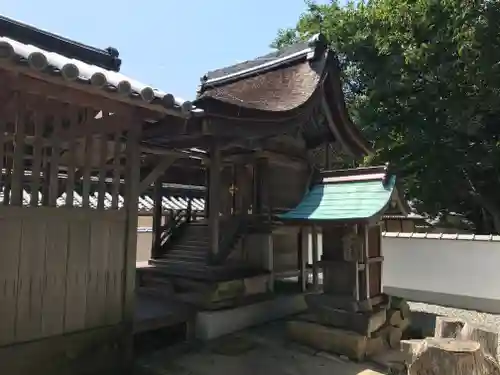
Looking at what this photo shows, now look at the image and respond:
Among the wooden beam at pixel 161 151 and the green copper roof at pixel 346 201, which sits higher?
the wooden beam at pixel 161 151

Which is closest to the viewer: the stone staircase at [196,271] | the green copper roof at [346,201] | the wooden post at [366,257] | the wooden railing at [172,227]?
the green copper roof at [346,201]

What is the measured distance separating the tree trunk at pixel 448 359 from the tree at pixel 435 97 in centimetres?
1139

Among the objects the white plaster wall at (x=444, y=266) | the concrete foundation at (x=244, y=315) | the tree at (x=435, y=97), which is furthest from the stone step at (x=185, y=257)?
the tree at (x=435, y=97)

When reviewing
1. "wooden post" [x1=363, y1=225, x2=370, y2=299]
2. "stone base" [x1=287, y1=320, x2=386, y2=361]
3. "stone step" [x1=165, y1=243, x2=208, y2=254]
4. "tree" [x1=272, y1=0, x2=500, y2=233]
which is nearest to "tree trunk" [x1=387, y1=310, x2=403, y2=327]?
"stone base" [x1=287, y1=320, x2=386, y2=361]

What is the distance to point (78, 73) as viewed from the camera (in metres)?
3.28

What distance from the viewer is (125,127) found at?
4492 millimetres

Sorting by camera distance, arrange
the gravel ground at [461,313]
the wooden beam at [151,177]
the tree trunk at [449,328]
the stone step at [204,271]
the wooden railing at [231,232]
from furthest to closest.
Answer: the gravel ground at [461,313] < the wooden railing at [231,232] < the stone step at [204,271] < the wooden beam at [151,177] < the tree trunk at [449,328]

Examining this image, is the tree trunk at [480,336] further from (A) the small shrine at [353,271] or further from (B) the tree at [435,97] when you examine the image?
(B) the tree at [435,97]

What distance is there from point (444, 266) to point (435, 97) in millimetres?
6841

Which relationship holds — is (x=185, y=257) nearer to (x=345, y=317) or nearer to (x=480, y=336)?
(x=345, y=317)

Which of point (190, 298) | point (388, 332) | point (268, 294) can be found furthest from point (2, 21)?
point (388, 332)

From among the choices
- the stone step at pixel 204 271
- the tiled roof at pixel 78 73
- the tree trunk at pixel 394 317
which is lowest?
the tree trunk at pixel 394 317

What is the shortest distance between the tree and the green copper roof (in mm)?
8660

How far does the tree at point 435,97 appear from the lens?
41.4ft
